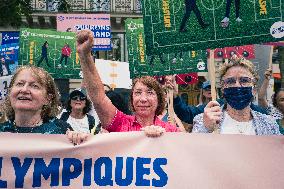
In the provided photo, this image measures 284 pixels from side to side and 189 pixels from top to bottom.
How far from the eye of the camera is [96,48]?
1230 centimetres

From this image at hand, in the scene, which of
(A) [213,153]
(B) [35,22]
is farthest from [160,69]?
(B) [35,22]

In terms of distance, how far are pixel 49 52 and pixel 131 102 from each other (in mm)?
6149

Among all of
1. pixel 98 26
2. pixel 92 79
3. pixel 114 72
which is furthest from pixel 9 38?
pixel 92 79

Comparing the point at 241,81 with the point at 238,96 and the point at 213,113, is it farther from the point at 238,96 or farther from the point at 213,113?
the point at 213,113

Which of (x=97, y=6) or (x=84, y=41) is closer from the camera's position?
(x=84, y=41)

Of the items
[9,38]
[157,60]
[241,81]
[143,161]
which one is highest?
[9,38]

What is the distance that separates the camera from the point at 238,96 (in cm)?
367

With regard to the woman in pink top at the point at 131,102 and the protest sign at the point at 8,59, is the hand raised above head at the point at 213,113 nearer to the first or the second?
the woman in pink top at the point at 131,102

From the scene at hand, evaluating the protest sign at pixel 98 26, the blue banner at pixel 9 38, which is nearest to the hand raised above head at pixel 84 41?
the protest sign at pixel 98 26

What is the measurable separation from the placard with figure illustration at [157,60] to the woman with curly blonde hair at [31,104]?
11.8 ft

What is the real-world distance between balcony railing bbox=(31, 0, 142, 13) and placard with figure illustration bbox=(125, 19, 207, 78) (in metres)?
19.8

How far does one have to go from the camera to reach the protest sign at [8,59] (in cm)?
1210

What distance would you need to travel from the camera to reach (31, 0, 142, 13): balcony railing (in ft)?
92.6

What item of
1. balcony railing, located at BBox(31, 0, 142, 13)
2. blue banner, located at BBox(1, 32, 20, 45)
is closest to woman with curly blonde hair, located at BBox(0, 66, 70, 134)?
blue banner, located at BBox(1, 32, 20, 45)
